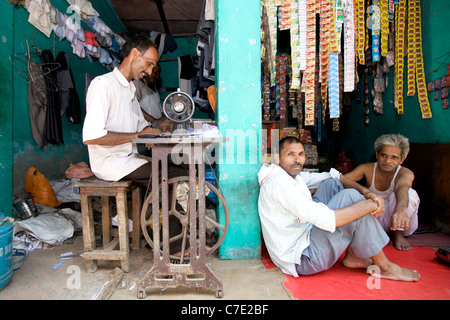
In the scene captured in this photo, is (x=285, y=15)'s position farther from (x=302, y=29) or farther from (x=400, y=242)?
(x=400, y=242)

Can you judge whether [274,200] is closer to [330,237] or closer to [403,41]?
[330,237]

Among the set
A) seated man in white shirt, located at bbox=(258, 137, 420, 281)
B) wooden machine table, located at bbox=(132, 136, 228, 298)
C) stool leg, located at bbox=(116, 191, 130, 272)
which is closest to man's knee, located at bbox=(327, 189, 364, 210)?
seated man in white shirt, located at bbox=(258, 137, 420, 281)

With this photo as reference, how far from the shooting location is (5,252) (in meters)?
2.00

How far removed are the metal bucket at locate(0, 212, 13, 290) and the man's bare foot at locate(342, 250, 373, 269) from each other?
8.61 ft

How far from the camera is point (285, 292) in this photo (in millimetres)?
1991

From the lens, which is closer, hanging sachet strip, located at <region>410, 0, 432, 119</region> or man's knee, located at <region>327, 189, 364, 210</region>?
man's knee, located at <region>327, 189, 364, 210</region>

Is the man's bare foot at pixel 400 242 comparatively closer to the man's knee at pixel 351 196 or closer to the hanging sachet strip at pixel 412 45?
the man's knee at pixel 351 196

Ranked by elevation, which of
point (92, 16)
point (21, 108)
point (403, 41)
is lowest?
point (21, 108)

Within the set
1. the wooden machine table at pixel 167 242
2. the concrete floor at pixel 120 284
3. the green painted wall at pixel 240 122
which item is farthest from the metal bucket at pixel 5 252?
the green painted wall at pixel 240 122

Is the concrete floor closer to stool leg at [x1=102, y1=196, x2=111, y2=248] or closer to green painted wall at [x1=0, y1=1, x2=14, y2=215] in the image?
stool leg at [x1=102, y1=196, x2=111, y2=248]

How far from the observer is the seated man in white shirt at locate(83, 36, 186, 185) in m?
2.27

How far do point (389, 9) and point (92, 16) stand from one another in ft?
15.3

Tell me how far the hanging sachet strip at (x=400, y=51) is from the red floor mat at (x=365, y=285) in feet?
8.33
